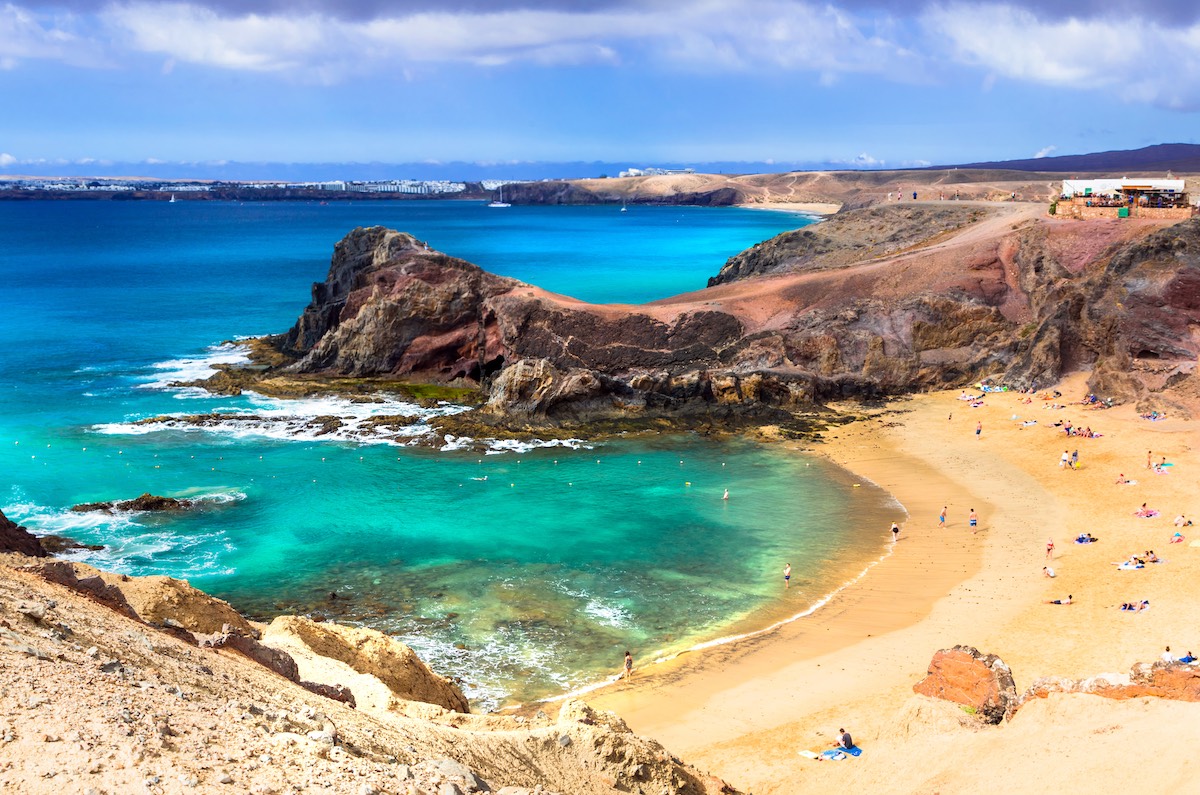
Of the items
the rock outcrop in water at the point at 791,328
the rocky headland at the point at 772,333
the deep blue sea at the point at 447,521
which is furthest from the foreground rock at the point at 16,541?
the rock outcrop in water at the point at 791,328

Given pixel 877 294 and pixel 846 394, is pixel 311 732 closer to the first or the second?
pixel 846 394

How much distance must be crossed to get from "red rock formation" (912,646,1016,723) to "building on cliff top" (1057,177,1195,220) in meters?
47.0

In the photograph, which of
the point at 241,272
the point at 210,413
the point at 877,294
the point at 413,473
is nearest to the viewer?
the point at 413,473

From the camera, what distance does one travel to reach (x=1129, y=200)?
64.6 meters

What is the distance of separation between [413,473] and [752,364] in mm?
19387

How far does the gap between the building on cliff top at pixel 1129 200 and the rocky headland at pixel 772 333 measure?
2.52 metres

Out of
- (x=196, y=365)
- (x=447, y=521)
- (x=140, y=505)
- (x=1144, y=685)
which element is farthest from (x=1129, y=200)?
(x=196, y=365)

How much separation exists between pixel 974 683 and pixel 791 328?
120 ft

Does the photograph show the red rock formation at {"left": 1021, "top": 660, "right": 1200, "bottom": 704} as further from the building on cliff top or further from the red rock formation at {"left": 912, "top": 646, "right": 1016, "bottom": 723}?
the building on cliff top

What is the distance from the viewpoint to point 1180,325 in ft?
162

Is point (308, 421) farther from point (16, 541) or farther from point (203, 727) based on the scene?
point (203, 727)

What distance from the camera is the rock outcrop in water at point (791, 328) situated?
5122 cm

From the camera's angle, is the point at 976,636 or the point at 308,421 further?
the point at 308,421

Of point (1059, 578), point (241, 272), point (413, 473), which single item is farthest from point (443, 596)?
point (241, 272)
